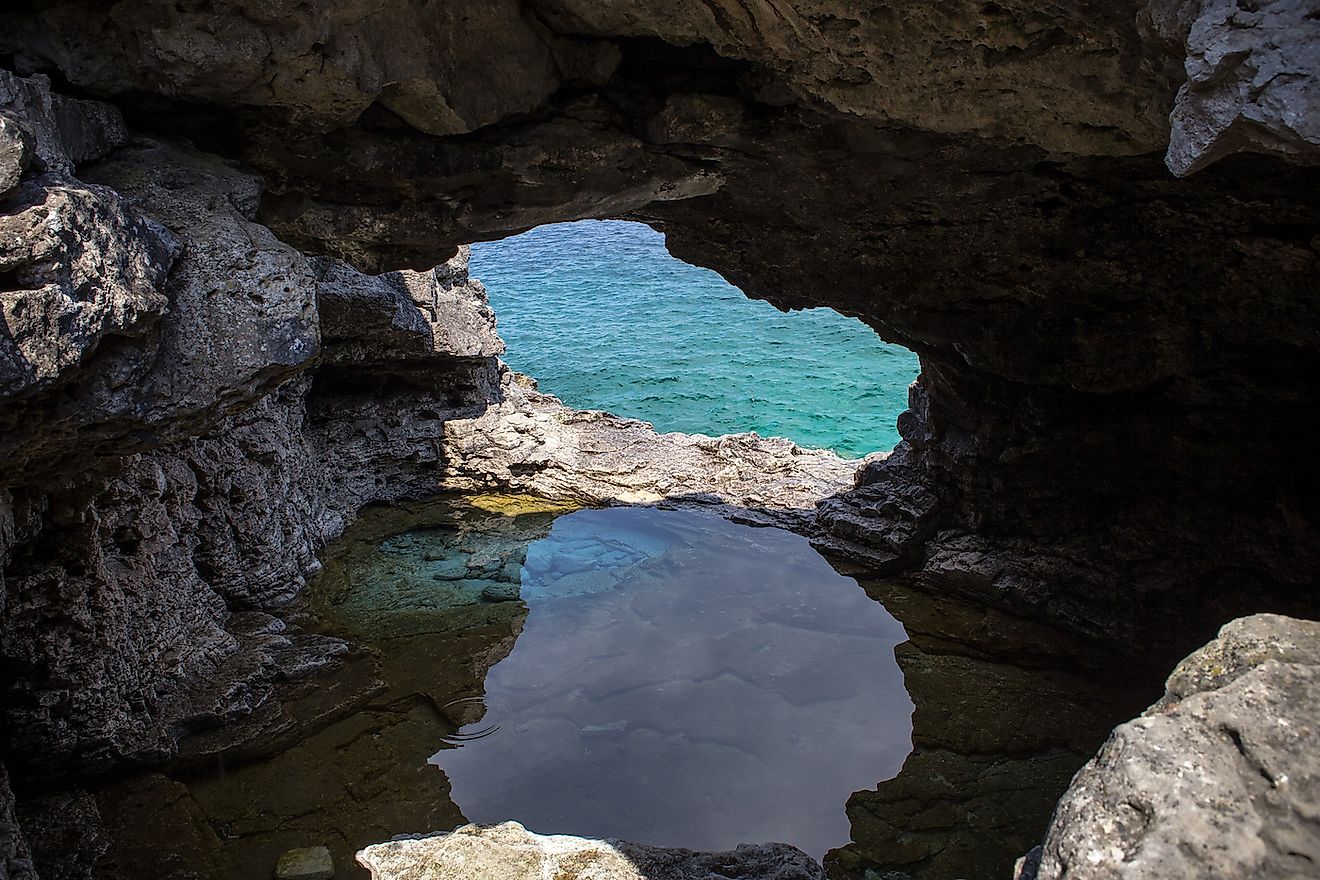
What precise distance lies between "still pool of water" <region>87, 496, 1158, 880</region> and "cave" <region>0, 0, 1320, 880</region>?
0.19 feet

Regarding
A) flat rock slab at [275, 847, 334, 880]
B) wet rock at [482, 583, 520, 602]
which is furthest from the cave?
wet rock at [482, 583, 520, 602]

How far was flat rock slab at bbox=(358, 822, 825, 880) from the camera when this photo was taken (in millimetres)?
3598

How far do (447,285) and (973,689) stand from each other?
17.9 ft

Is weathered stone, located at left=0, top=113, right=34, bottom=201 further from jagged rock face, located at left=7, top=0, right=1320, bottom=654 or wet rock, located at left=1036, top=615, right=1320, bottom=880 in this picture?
wet rock, located at left=1036, top=615, right=1320, bottom=880

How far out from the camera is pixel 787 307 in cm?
633

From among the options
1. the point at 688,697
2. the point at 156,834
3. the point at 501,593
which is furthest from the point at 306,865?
the point at 501,593

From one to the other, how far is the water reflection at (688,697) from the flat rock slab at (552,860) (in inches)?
22.1

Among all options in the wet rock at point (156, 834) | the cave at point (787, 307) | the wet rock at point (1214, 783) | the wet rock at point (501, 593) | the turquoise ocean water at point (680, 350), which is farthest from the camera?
the turquoise ocean water at point (680, 350)

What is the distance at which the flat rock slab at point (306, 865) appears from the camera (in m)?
4.23

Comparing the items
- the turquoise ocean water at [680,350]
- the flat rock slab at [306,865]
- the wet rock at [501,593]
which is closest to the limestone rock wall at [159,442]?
the flat rock slab at [306,865]

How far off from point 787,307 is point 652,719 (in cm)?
259

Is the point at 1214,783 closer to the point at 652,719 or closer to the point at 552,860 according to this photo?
the point at 552,860

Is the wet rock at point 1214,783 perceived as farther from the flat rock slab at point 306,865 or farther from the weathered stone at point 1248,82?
the flat rock slab at point 306,865

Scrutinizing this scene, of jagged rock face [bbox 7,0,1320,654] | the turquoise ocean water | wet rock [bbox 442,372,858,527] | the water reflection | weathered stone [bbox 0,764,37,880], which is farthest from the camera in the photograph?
the turquoise ocean water
